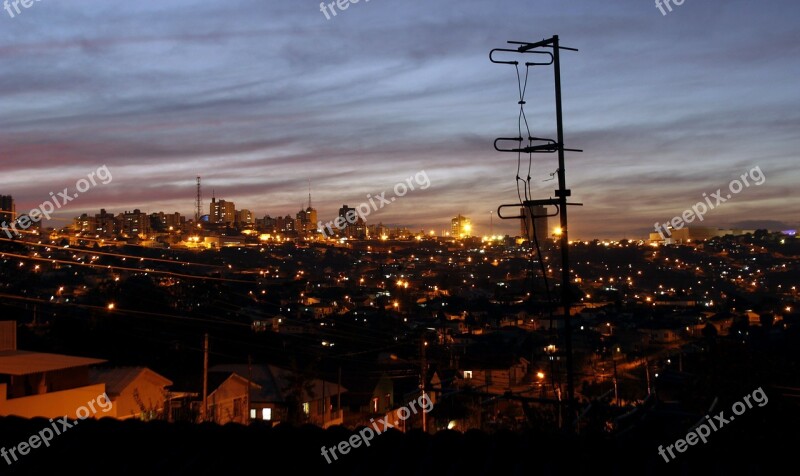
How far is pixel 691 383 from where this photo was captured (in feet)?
31.9

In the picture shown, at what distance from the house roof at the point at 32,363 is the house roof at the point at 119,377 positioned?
1.19m

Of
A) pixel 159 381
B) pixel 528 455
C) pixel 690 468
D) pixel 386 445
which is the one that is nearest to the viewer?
pixel 690 468

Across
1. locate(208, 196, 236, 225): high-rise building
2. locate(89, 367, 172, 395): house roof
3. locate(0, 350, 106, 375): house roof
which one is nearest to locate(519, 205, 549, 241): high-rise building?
locate(0, 350, 106, 375): house roof

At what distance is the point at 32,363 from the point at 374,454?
11054mm

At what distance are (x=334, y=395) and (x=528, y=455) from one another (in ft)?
51.8

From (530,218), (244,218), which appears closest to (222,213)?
(244,218)

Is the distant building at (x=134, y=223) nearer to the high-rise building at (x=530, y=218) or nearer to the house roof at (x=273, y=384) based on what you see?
the house roof at (x=273, y=384)

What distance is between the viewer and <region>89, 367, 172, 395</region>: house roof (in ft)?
45.4

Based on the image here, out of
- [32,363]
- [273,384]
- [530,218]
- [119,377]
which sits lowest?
[273,384]

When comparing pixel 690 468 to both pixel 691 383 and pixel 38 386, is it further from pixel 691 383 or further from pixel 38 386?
pixel 38 386

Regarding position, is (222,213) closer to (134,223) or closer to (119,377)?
(134,223)

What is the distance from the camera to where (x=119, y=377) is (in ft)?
47.4

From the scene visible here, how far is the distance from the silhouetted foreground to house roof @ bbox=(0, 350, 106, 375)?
943 cm

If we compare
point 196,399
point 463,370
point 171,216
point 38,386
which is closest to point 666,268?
point 463,370
